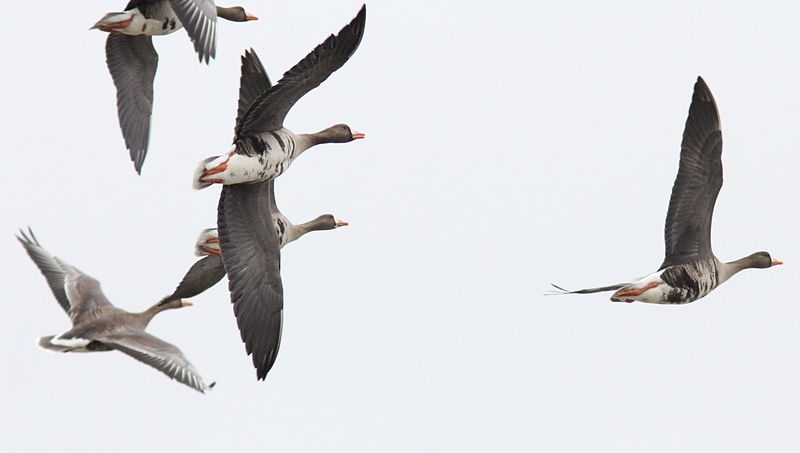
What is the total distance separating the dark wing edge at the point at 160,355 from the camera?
643 inches

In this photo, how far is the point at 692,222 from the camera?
59.9ft

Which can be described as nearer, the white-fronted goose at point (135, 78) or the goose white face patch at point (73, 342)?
the goose white face patch at point (73, 342)

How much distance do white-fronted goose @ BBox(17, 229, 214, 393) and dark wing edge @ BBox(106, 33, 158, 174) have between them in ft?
7.18

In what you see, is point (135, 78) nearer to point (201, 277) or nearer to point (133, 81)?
point (133, 81)

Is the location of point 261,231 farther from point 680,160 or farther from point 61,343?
point 680,160

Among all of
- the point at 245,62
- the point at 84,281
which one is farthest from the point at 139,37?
the point at 245,62

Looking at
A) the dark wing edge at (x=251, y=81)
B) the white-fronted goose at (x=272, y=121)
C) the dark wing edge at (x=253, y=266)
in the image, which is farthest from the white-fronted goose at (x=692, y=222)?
the dark wing edge at (x=251, y=81)

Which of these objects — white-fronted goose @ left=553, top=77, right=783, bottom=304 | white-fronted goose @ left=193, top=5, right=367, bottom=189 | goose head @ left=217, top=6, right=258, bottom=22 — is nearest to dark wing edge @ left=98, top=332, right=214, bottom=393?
white-fronted goose @ left=193, top=5, right=367, bottom=189

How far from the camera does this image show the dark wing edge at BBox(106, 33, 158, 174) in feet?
69.7

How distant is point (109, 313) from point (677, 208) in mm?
6789

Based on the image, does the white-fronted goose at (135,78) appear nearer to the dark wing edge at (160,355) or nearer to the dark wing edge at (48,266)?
the dark wing edge at (48,266)

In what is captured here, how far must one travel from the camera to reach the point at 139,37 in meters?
21.2

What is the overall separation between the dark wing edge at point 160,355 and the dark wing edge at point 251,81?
273 centimetres

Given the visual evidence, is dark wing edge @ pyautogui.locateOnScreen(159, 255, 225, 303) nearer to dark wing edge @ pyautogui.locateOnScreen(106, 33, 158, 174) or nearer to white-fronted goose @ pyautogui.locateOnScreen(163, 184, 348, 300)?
white-fronted goose @ pyautogui.locateOnScreen(163, 184, 348, 300)
